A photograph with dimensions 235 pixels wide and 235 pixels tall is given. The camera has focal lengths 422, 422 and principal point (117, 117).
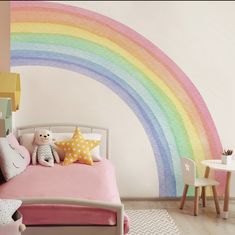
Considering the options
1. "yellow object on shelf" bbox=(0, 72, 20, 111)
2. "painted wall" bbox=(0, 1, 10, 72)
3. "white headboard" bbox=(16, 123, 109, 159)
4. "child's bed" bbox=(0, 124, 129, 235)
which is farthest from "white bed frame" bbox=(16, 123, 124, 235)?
"painted wall" bbox=(0, 1, 10, 72)

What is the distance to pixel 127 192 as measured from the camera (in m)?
4.20

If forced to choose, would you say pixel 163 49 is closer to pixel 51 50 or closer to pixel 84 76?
pixel 84 76

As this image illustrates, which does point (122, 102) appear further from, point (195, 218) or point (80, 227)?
point (80, 227)

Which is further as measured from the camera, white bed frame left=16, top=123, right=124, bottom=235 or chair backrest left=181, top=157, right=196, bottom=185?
chair backrest left=181, top=157, right=196, bottom=185

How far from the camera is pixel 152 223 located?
3537 mm

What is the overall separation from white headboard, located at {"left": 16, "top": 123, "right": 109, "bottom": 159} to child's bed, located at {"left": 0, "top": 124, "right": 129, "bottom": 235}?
0.94 metres

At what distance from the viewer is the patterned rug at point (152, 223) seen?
11.0 ft

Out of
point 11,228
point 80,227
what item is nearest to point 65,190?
point 80,227

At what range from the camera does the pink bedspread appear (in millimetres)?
2449

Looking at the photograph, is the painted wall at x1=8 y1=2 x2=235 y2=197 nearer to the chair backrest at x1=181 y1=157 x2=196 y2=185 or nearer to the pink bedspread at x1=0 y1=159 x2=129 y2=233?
the chair backrest at x1=181 y1=157 x2=196 y2=185

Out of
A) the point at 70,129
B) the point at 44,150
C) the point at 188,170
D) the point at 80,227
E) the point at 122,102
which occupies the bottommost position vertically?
the point at 80,227

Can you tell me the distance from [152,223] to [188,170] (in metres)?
0.59

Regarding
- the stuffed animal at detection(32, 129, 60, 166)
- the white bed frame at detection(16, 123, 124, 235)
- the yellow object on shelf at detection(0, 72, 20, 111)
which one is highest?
the yellow object on shelf at detection(0, 72, 20, 111)

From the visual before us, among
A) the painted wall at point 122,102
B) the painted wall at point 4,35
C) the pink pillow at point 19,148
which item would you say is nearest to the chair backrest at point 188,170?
the painted wall at point 122,102
